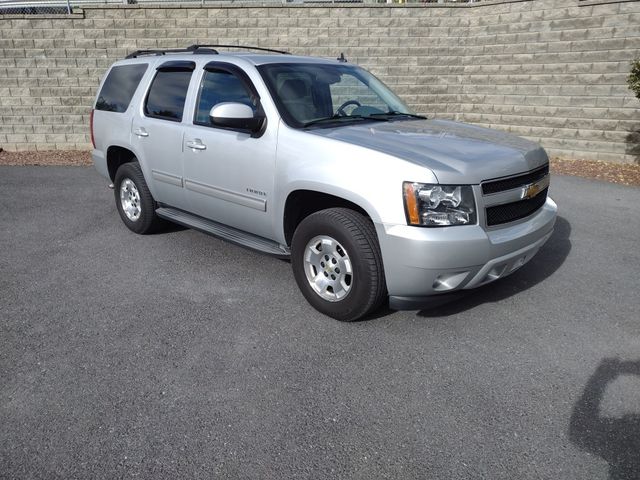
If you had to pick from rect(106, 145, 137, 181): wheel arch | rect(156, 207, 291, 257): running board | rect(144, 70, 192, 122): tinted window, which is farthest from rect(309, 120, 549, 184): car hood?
rect(106, 145, 137, 181): wheel arch

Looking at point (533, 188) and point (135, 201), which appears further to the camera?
point (135, 201)

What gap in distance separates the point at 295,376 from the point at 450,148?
1.87m

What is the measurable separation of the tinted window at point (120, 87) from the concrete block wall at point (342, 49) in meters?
6.09

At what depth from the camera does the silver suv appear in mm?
3104

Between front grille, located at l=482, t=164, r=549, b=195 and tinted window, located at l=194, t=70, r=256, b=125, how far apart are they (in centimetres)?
208

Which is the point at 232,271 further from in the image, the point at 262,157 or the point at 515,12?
the point at 515,12

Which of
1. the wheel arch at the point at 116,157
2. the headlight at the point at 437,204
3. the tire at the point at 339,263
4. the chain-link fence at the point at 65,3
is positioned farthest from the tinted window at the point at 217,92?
the chain-link fence at the point at 65,3

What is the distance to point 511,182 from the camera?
3.41 metres

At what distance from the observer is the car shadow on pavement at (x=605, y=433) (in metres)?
2.28

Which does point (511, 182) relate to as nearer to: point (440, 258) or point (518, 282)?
point (440, 258)

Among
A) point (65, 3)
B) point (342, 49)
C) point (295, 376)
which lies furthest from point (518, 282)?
point (65, 3)

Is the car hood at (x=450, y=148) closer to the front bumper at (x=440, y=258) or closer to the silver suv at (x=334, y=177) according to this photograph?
the silver suv at (x=334, y=177)

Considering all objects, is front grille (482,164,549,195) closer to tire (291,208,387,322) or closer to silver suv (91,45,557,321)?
silver suv (91,45,557,321)

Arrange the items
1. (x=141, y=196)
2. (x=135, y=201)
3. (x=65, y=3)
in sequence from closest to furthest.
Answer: (x=141, y=196) < (x=135, y=201) < (x=65, y=3)
